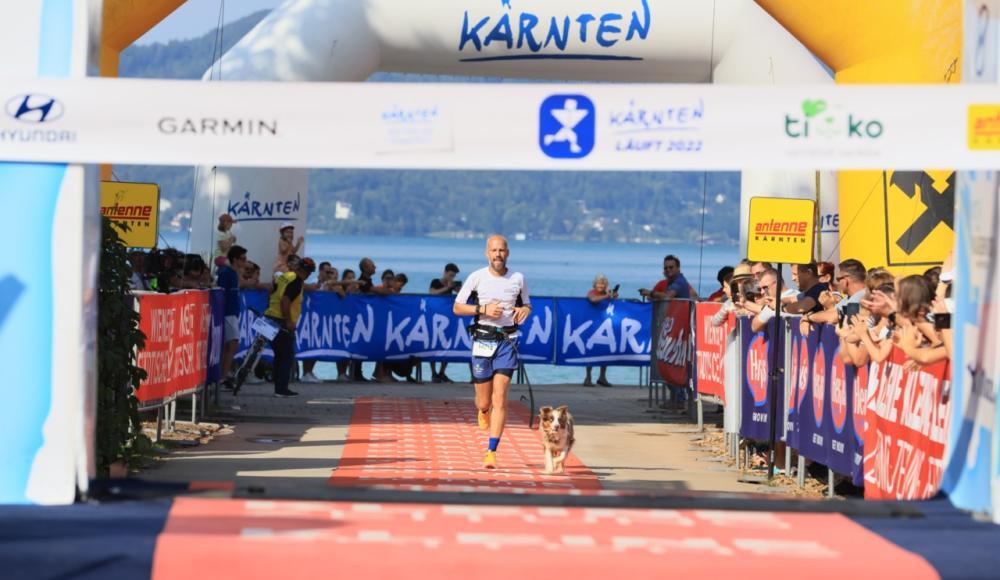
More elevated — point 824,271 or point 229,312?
point 824,271

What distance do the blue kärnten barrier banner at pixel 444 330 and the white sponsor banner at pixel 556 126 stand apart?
50.4 ft

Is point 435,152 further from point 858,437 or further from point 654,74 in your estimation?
point 654,74

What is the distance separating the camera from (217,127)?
24.1 feet

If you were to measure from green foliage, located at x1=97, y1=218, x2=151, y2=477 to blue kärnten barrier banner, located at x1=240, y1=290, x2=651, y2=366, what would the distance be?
38.9 feet

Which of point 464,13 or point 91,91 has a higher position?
point 464,13

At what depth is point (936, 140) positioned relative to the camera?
739 cm

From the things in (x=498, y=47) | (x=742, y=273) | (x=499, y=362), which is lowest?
(x=499, y=362)

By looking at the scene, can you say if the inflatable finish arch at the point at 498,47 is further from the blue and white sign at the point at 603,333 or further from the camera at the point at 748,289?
the camera at the point at 748,289

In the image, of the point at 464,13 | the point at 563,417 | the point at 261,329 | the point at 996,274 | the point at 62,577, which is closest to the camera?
the point at 62,577

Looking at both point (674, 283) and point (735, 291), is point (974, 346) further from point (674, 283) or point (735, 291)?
point (674, 283)

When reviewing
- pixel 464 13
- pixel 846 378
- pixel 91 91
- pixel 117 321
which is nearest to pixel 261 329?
pixel 464 13

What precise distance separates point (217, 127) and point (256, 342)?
1175cm

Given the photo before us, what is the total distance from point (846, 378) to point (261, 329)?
373 inches

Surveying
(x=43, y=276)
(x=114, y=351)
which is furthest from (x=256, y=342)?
(x=43, y=276)
